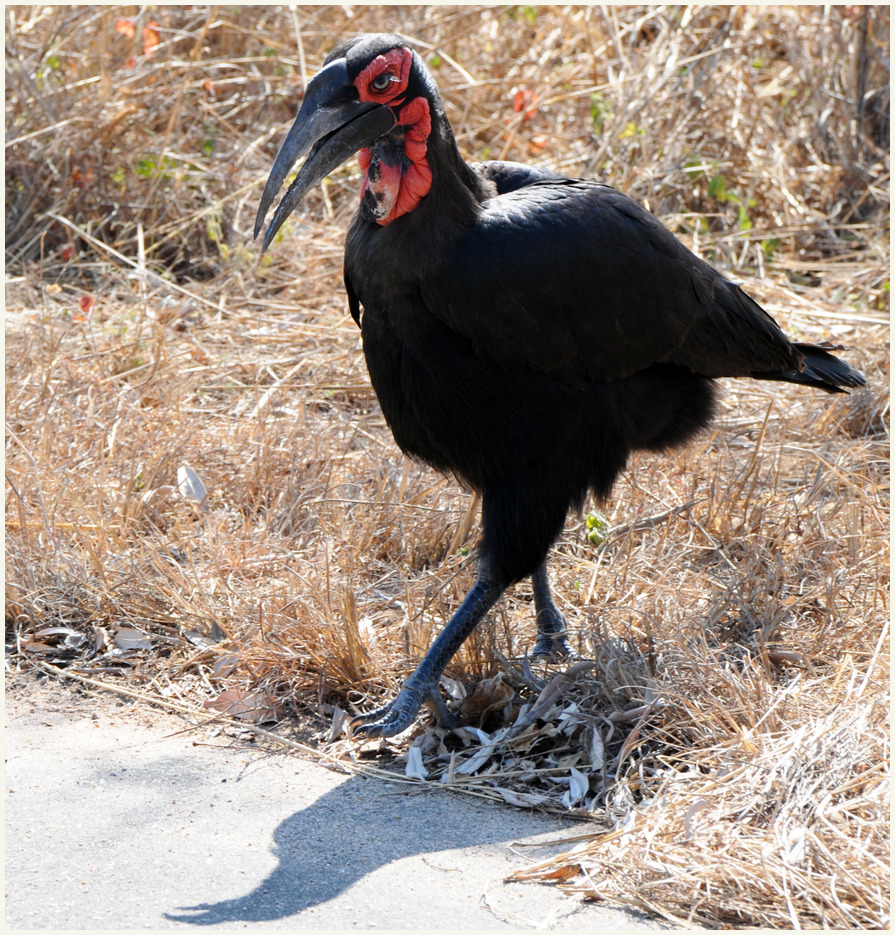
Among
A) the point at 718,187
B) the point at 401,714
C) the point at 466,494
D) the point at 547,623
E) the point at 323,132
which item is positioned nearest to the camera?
the point at 323,132

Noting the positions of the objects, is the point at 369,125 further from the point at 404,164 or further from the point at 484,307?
the point at 484,307

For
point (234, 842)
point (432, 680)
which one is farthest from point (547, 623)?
point (234, 842)

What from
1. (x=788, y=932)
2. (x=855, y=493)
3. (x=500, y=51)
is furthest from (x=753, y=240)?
(x=788, y=932)

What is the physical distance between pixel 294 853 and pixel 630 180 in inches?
166

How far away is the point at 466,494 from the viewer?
3.74 metres

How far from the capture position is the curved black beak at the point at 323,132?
2662 mm

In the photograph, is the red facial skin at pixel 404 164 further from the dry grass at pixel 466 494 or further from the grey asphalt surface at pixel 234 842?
the grey asphalt surface at pixel 234 842

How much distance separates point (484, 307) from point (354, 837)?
123cm

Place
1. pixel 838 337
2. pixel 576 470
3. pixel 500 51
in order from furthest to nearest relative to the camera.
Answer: pixel 500 51, pixel 838 337, pixel 576 470

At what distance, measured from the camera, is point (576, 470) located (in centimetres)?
291

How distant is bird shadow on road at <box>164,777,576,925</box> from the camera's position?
2207 mm

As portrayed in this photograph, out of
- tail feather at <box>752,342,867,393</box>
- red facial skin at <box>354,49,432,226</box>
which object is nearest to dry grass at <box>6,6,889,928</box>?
tail feather at <box>752,342,867,393</box>

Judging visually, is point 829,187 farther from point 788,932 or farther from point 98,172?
point 788,932

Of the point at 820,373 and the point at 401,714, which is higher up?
the point at 820,373
